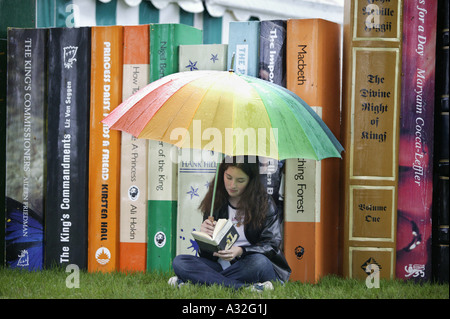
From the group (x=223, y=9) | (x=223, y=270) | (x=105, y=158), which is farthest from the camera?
(x=223, y=9)

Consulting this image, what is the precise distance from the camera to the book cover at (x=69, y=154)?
3125mm

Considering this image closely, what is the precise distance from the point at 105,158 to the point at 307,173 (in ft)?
3.25

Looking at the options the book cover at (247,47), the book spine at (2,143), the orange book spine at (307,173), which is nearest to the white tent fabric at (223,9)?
the book spine at (2,143)

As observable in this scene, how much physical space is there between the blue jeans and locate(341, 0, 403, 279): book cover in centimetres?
45

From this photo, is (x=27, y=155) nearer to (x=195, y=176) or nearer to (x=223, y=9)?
(x=195, y=176)

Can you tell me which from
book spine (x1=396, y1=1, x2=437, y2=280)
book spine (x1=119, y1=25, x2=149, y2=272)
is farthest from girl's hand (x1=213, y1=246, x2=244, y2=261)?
book spine (x1=396, y1=1, x2=437, y2=280)

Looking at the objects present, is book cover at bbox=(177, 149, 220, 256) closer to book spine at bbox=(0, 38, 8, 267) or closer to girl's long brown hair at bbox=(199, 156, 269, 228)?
girl's long brown hair at bbox=(199, 156, 269, 228)

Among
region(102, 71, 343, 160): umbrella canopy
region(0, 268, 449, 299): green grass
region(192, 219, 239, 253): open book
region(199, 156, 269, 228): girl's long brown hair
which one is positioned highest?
region(102, 71, 343, 160): umbrella canopy

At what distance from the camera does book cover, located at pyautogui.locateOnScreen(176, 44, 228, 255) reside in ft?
9.86

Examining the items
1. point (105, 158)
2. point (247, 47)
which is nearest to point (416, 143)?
point (247, 47)

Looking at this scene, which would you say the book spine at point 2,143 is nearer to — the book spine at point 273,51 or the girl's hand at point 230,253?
the girl's hand at point 230,253

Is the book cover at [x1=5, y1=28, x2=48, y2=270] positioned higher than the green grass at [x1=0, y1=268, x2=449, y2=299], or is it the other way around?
the book cover at [x1=5, y1=28, x2=48, y2=270]

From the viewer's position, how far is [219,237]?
2.63 metres

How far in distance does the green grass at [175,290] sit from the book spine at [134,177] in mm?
162
